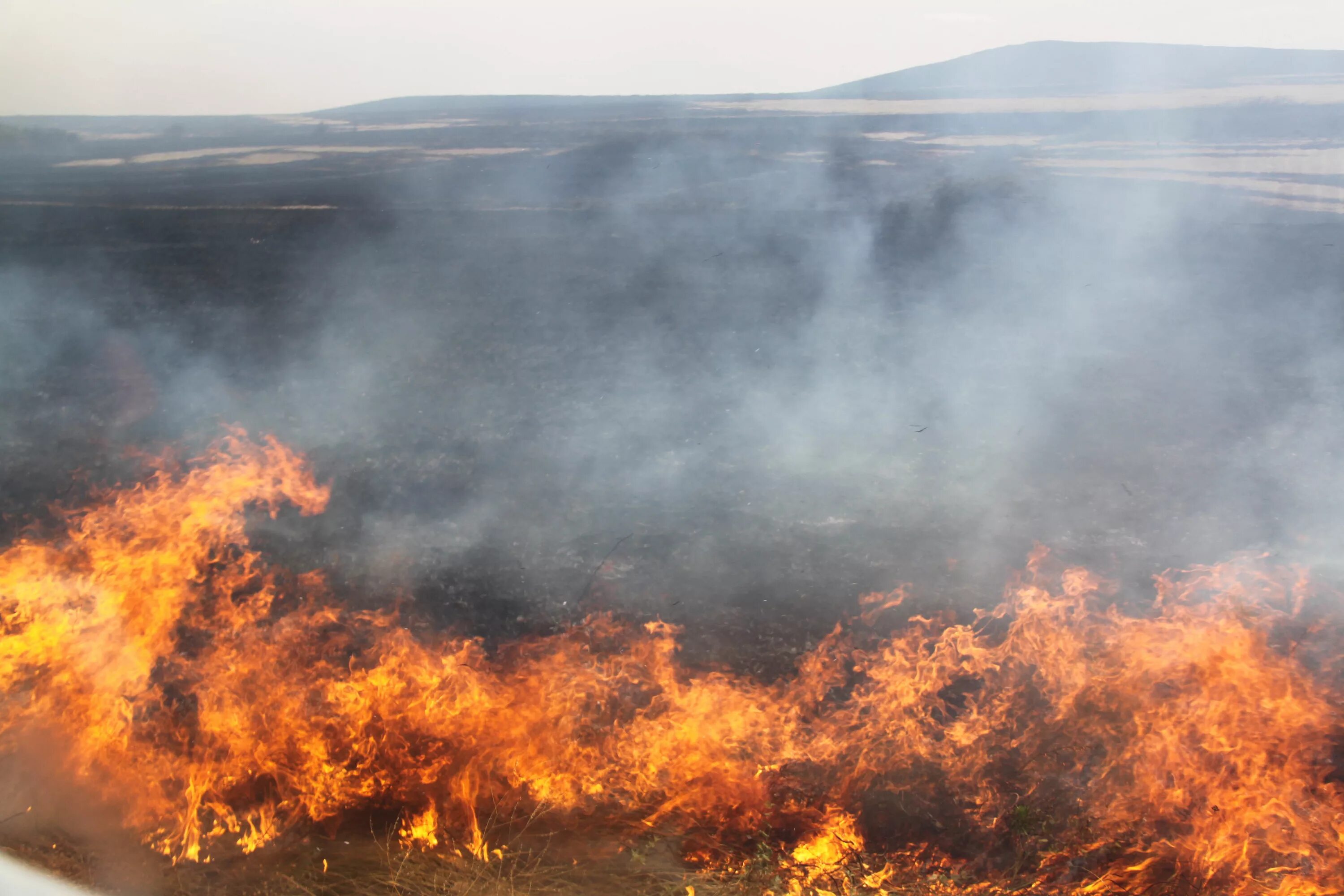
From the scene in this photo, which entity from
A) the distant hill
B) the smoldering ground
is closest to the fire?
the smoldering ground

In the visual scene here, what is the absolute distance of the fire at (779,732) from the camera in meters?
2.97

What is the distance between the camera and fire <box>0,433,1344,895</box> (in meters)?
2.97

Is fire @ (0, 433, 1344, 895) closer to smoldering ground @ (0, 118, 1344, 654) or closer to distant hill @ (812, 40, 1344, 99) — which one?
smoldering ground @ (0, 118, 1344, 654)

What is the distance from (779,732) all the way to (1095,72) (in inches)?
516

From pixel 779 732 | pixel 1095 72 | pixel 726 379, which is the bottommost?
pixel 779 732

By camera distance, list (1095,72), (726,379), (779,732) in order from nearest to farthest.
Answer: (779,732)
(726,379)
(1095,72)

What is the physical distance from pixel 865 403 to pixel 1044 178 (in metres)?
4.88

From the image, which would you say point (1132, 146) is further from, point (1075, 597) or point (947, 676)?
point (947, 676)

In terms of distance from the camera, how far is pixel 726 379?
569 cm

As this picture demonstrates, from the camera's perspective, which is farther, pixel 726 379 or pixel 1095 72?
pixel 1095 72

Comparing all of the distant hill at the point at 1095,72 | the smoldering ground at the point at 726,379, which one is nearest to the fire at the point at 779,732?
the smoldering ground at the point at 726,379

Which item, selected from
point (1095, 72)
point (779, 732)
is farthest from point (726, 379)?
point (1095, 72)

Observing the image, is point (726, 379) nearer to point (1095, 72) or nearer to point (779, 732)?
point (779, 732)

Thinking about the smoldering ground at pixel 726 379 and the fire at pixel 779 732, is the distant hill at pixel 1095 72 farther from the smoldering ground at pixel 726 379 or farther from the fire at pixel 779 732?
the fire at pixel 779 732
